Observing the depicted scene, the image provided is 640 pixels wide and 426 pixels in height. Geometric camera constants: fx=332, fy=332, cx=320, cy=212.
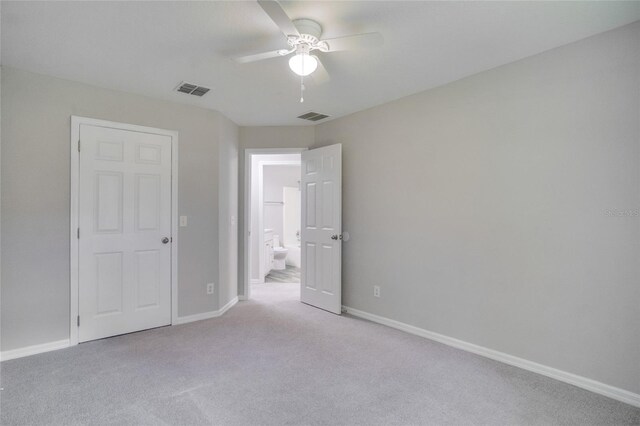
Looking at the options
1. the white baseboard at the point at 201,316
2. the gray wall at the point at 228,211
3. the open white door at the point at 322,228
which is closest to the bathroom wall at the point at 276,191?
the gray wall at the point at 228,211

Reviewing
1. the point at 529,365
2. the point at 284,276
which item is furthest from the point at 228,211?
the point at 529,365

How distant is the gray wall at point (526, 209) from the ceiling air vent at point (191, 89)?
1.82 meters

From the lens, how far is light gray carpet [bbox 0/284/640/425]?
193 cm

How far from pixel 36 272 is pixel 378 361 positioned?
9.53 feet

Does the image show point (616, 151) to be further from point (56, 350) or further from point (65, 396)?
point (56, 350)

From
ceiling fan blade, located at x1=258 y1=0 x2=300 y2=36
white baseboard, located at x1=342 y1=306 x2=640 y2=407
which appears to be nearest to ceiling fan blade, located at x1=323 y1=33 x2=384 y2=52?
ceiling fan blade, located at x1=258 y1=0 x2=300 y2=36

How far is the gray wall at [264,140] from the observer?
174 inches

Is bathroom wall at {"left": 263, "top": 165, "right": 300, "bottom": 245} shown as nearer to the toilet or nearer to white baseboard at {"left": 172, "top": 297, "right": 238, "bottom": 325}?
the toilet

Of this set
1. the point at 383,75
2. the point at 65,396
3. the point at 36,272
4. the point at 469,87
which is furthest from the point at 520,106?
the point at 36,272

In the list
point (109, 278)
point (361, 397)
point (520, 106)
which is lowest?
point (361, 397)

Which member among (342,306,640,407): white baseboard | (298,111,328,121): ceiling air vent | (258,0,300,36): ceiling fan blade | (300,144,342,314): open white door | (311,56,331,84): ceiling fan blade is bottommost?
(342,306,640,407): white baseboard

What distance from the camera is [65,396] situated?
6.95 ft

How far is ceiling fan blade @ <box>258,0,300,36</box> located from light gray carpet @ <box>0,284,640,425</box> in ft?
7.18

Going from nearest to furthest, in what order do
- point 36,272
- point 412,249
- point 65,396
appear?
point 65,396 < point 36,272 < point 412,249
